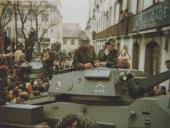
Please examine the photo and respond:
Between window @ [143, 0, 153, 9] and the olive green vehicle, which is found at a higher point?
window @ [143, 0, 153, 9]

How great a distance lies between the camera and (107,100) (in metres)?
9.26

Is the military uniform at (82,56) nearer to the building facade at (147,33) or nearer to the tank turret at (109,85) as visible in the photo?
the tank turret at (109,85)

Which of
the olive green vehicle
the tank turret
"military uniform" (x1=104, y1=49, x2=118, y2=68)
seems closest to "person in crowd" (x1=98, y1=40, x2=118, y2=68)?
"military uniform" (x1=104, y1=49, x2=118, y2=68)

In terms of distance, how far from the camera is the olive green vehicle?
8.45m

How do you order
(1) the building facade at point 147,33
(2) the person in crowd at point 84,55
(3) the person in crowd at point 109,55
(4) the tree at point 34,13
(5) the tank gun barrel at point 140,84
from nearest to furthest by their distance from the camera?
(5) the tank gun barrel at point 140,84, (2) the person in crowd at point 84,55, (3) the person in crowd at point 109,55, (1) the building facade at point 147,33, (4) the tree at point 34,13

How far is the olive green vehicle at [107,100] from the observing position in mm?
8453

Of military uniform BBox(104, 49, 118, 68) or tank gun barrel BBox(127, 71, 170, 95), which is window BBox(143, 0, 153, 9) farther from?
tank gun barrel BBox(127, 71, 170, 95)

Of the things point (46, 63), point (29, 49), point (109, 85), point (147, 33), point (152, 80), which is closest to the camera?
point (152, 80)

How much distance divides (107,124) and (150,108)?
0.83 metres

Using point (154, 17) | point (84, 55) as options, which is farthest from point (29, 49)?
point (84, 55)

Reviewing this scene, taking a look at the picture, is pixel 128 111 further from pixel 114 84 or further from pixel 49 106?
pixel 49 106

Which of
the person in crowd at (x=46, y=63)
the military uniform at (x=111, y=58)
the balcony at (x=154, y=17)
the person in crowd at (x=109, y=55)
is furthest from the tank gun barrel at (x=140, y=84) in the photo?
the person in crowd at (x=46, y=63)

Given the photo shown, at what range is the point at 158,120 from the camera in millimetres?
8281

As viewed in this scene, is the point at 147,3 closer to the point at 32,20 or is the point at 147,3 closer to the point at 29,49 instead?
the point at 29,49
